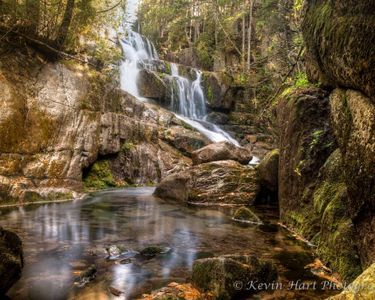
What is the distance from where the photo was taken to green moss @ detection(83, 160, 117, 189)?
1352 cm

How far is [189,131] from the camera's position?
18.8 metres

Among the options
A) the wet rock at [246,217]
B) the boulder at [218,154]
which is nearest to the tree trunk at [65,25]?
the boulder at [218,154]

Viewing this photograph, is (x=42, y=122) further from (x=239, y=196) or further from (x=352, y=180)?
(x=352, y=180)

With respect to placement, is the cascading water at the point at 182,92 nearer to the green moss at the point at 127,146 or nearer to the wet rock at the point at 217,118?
the wet rock at the point at 217,118

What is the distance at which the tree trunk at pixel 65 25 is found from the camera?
39.4ft

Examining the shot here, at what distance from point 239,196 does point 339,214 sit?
6.20m

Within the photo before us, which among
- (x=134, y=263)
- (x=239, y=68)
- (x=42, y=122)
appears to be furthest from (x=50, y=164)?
(x=239, y=68)

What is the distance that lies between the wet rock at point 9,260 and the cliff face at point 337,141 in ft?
12.1

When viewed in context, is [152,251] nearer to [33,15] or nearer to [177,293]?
[177,293]

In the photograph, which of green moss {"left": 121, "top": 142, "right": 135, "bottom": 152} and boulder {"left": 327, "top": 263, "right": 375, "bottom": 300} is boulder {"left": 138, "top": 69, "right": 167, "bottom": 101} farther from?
boulder {"left": 327, "top": 263, "right": 375, "bottom": 300}

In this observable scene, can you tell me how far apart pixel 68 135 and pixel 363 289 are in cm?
1123

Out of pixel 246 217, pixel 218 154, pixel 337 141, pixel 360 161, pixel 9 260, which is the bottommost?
pixel 246 217

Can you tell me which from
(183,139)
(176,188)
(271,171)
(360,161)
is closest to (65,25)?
(176,188)

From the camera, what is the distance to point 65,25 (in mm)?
12258
